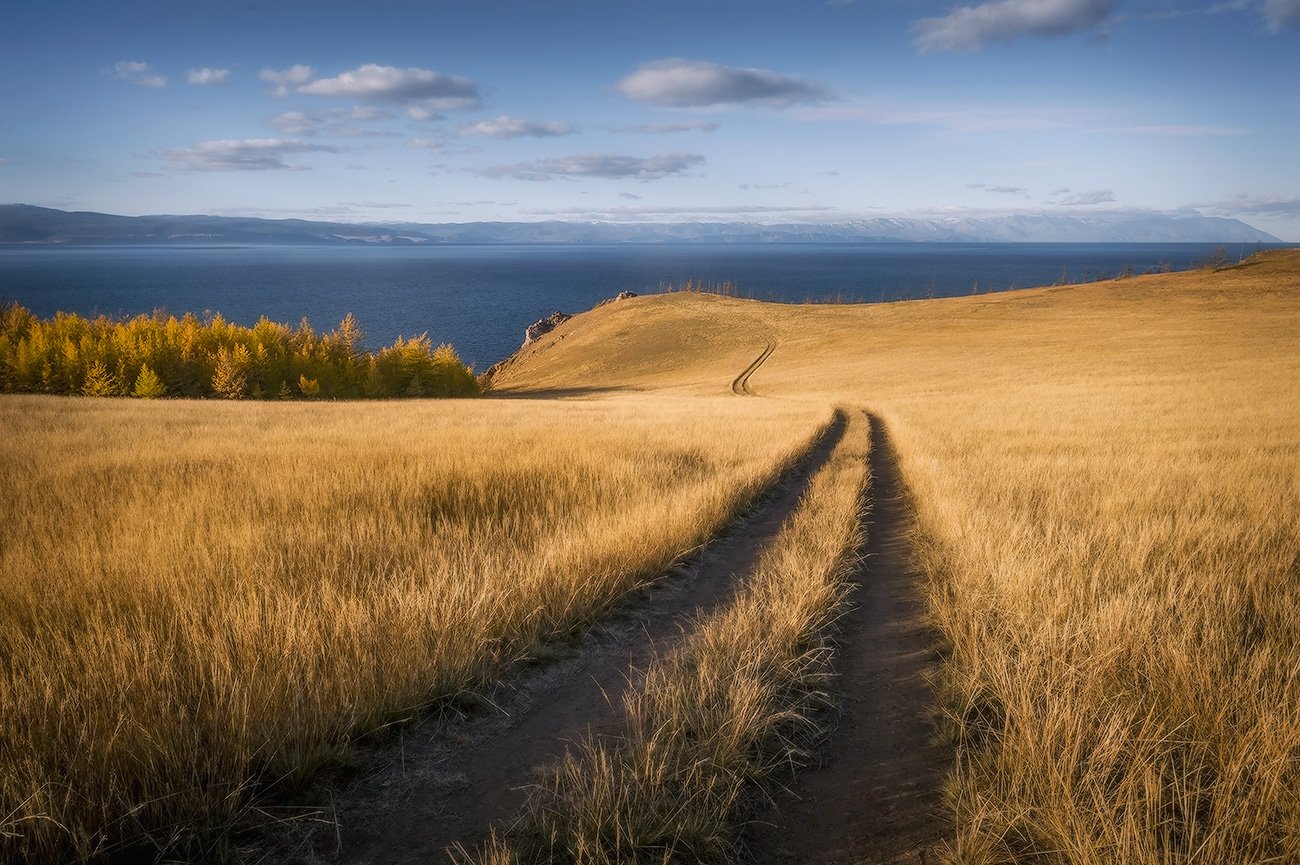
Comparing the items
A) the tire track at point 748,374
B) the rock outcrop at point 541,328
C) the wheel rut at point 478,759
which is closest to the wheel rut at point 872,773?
the wheel rut at point 478,759

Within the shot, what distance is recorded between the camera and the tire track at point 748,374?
47500 mm

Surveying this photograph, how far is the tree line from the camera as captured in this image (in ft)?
163

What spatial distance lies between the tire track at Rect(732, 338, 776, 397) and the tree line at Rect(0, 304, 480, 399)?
2986 cm

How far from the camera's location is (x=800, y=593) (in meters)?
5.57

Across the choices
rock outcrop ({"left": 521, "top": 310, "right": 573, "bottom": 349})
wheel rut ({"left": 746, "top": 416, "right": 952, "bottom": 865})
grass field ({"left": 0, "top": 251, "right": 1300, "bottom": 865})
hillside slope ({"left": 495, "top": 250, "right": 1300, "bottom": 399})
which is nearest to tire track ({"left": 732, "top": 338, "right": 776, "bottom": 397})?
hillside slope ({"left": 495, "top": 250, "right": 1300, "bottom": 399})

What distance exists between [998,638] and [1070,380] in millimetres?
39933

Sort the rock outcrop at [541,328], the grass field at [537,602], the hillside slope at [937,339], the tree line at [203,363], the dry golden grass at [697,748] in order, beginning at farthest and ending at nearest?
1. the rock outcrop at [541,328]
2. the tree line at [203,363]
3. the hillside slope at [937,339]
4. the grass field at [537,602]
5. the dry golden grass at [697,748]

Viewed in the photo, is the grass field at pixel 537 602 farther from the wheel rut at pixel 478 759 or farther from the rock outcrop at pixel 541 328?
the rock outcrop at pixel 541 328

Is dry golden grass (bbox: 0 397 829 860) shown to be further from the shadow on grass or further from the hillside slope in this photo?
the shadow on grass

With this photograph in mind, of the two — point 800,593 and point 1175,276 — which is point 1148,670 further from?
point 1175,276

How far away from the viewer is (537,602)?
546cm

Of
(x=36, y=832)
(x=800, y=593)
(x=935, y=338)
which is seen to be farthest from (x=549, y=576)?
(x=935, y=338)

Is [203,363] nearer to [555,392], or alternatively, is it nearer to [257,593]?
[555,392]

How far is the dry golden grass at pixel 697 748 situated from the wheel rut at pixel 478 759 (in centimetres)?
21
